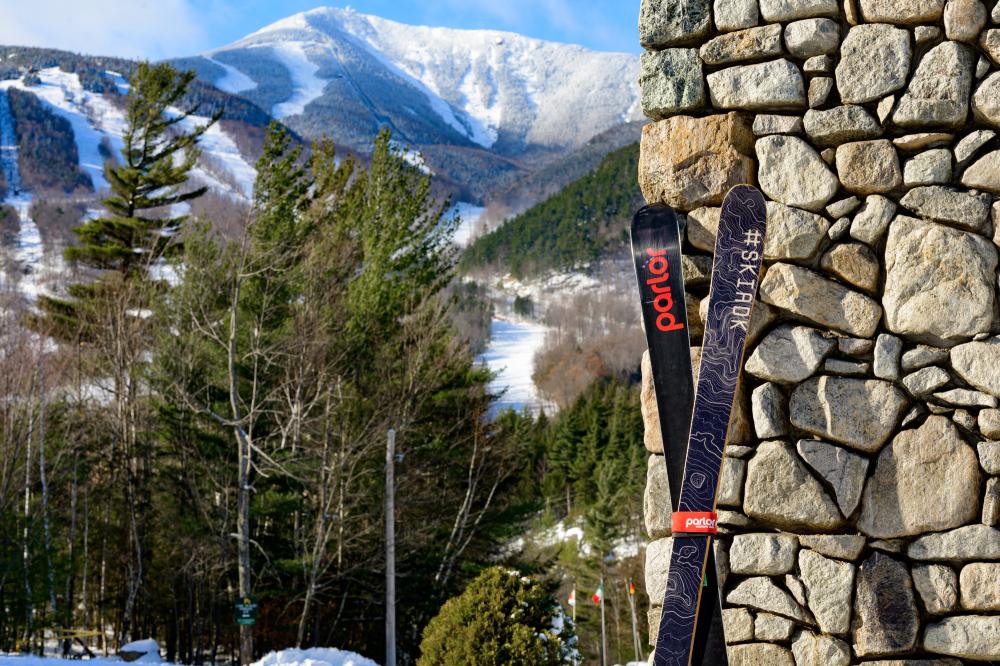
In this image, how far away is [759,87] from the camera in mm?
3506

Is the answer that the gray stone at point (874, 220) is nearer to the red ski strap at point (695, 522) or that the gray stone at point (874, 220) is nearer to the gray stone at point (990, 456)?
the gray stone at point (990, 456)

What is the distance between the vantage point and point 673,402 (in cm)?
339

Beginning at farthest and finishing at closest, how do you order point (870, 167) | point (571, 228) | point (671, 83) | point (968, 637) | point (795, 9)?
point (571, 228)
point (671, 83)
point (795, 9)
point (870, 167)
point (968, 637)

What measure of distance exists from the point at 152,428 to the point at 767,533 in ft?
59.9

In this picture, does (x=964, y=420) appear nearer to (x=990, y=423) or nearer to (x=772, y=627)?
(x=990, y=423)

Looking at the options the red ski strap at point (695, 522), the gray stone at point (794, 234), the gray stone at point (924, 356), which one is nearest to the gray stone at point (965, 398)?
the gray stone at point (924, 356)

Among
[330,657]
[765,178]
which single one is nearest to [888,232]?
[765,178]

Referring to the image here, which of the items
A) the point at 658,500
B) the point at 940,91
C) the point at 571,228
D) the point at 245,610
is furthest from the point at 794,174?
the point at 571,228

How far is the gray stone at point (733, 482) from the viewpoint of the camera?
3395 millimetres

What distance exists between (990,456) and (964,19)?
1531 millimetres

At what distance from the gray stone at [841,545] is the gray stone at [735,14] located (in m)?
1.90

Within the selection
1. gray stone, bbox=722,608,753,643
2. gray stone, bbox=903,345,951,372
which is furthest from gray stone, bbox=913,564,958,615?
gray stone, bbox=903,345,951,372

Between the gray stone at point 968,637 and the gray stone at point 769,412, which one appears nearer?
the gray stone at point 968,637

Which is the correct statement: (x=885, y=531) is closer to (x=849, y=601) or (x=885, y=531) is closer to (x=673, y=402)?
(x=849, y=601)
